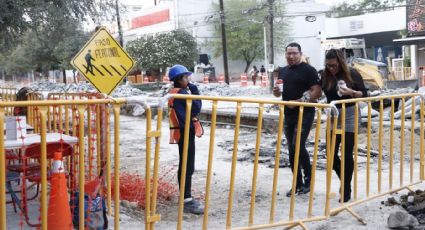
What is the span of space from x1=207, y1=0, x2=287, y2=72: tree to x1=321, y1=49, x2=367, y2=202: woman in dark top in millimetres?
52164

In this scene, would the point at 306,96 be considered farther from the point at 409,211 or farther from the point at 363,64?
the point at 363,64

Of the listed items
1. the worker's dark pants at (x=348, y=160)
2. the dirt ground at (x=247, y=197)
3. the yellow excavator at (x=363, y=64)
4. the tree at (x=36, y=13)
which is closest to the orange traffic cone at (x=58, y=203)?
the dirt ground at (x=247, y=197)

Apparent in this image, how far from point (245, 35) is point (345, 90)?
53.7 metres

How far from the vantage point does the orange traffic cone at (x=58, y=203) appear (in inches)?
161

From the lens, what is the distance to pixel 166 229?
529 centimetres

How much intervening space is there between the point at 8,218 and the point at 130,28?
63.4m

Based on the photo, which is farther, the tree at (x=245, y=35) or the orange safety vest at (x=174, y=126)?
the tree at (x=245, y=35)

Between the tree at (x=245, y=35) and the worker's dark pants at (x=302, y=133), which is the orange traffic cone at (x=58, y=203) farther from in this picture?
the tree at (x=245, y=35)

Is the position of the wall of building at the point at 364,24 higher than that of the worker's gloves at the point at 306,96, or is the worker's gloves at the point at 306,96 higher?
the wall of building at the point at 364,24

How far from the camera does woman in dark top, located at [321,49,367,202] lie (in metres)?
5.95

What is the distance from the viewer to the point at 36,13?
9.74 metres

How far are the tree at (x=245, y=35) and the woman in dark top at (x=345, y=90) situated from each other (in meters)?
52.2

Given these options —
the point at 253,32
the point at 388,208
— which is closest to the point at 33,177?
the point at 388,208

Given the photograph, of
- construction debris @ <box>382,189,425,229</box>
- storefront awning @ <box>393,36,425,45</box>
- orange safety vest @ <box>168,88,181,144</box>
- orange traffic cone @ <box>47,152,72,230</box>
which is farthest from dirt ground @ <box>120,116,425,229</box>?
storefront awning @ <box>393,36,425,45</box>
